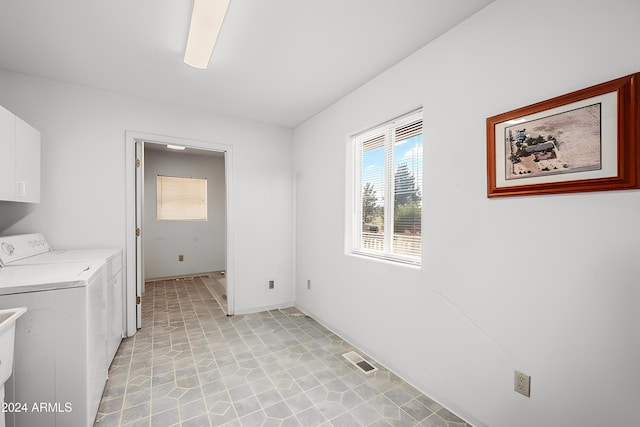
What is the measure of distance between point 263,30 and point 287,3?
311 mm

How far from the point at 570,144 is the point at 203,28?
2131 mm

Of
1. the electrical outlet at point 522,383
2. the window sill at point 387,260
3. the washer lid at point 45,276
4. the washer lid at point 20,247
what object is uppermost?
the washer lid at point 20,247

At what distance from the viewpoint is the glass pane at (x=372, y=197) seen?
260 cm

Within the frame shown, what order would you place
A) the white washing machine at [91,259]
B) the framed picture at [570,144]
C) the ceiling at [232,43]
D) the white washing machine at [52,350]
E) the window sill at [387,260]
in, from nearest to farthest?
the framed picture at [570,144] → the white washing machine at [52,350] → the ceiling at [232,43] → the white washing machine at [91,259] → the window sill at [387,260]

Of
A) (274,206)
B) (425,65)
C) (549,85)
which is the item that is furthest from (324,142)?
(549,85)

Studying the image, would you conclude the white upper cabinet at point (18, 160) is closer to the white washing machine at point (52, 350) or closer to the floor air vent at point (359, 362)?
the white washing machine at point (52, 350)

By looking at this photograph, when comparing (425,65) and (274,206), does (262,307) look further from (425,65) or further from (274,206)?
(425,65)

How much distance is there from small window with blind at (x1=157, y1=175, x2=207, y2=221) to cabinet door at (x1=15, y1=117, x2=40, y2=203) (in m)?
2.86

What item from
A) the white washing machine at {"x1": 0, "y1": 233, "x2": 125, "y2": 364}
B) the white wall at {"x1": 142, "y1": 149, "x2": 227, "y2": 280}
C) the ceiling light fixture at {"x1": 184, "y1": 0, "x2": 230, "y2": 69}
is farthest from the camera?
the white wall at {"x1": 142, "y1": 149, "x2": 227, "y2": 280}

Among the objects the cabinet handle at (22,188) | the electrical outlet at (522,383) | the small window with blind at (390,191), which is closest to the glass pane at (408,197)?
the small window with blind at (390,191)

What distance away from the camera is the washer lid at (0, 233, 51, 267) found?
1.92 meters

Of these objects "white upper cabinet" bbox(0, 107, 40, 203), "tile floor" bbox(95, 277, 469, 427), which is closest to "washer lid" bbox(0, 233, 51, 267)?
"white upper cabinet" bbox(0, 107, 40, 203)

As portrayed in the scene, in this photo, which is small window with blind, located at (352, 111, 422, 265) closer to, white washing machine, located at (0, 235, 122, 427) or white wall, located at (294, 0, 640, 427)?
white wall, located at (294, 0, 640, 427)

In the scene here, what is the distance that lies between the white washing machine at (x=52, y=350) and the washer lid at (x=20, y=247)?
0.45 m
